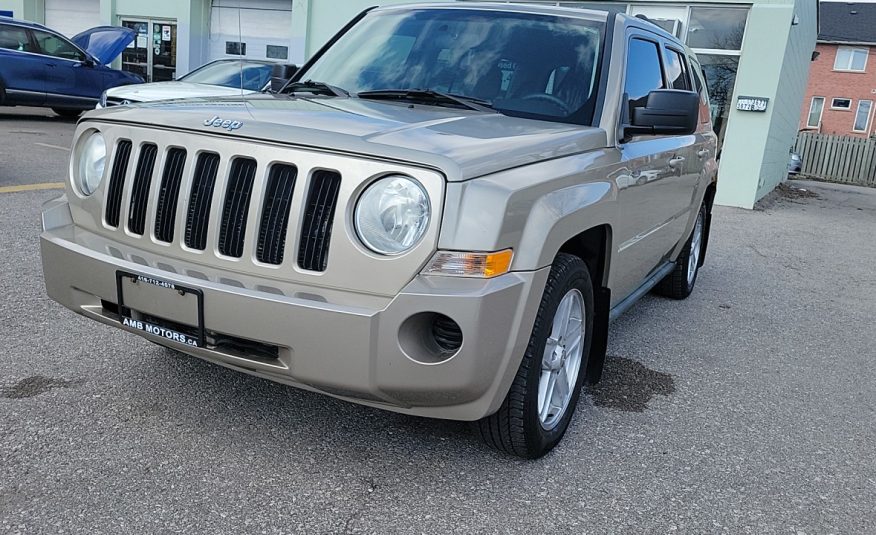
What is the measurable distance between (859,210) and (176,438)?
16.0 meters

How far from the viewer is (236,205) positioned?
2.64 metres

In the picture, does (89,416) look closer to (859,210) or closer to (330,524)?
(330,524)

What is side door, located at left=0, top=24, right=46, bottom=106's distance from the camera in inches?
543

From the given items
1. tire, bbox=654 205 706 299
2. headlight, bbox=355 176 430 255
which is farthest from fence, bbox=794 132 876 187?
headlight, bbox=355 176 430 255

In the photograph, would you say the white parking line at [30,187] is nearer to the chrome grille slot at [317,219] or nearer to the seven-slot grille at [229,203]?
the seven-slot grille at [229,203]

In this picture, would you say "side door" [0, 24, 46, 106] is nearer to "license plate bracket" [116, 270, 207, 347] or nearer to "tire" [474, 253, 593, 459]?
"license plate bracket" [116, 270, 207, 347]

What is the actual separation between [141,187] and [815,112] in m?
49.7

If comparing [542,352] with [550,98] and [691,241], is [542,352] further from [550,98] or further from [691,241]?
[691,241]

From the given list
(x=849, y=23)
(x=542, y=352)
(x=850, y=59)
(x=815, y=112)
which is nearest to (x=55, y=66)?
(x=542, y=352)

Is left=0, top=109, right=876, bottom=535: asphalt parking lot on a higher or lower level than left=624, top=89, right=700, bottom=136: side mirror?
lower

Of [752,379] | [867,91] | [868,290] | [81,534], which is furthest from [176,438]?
[867,91]

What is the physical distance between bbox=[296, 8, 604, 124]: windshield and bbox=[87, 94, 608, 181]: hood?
266 mm

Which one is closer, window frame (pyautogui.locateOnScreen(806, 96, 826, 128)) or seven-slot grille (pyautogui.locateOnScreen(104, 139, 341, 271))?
seven-slot grille (pyautogui.locateOnScreen(104, 139, 341, 271))

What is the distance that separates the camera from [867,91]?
146 feet
